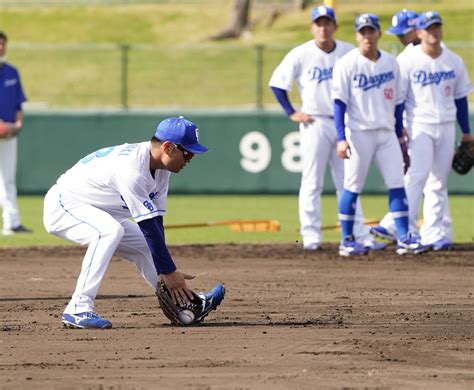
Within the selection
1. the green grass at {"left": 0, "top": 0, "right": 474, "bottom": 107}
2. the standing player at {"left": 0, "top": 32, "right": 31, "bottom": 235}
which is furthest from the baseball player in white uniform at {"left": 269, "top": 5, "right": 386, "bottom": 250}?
the green grass at {"left": 0, "top": 0, "right": 474, "bottom": 107}

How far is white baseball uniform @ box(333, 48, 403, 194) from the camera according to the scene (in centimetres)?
1289

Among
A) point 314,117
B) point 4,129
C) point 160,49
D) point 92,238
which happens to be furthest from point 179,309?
point 160,49

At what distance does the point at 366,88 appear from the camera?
12.9 metres

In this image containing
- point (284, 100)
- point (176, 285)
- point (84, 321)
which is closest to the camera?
point (176, 285)

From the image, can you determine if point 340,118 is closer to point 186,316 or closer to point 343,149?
point 343,149

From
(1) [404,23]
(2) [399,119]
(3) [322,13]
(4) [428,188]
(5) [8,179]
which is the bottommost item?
(5) [8,179]

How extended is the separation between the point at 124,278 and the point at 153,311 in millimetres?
2299

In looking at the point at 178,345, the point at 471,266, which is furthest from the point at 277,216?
the point at 178,345

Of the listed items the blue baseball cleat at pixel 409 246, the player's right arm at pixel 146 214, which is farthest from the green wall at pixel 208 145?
the player's right arm at pixel 146 214

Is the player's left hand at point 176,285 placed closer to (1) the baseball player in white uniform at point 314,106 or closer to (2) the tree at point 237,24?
(1) the baseball player in white uniform at point 314,106

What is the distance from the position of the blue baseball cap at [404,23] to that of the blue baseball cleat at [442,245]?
2.30 meters

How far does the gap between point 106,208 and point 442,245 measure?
561cm

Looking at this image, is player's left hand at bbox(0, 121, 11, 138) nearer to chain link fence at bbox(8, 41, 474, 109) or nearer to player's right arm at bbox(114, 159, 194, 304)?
player's right arm at bbox(114, 159, 194, 304)

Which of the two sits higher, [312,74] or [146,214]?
[312,74]
